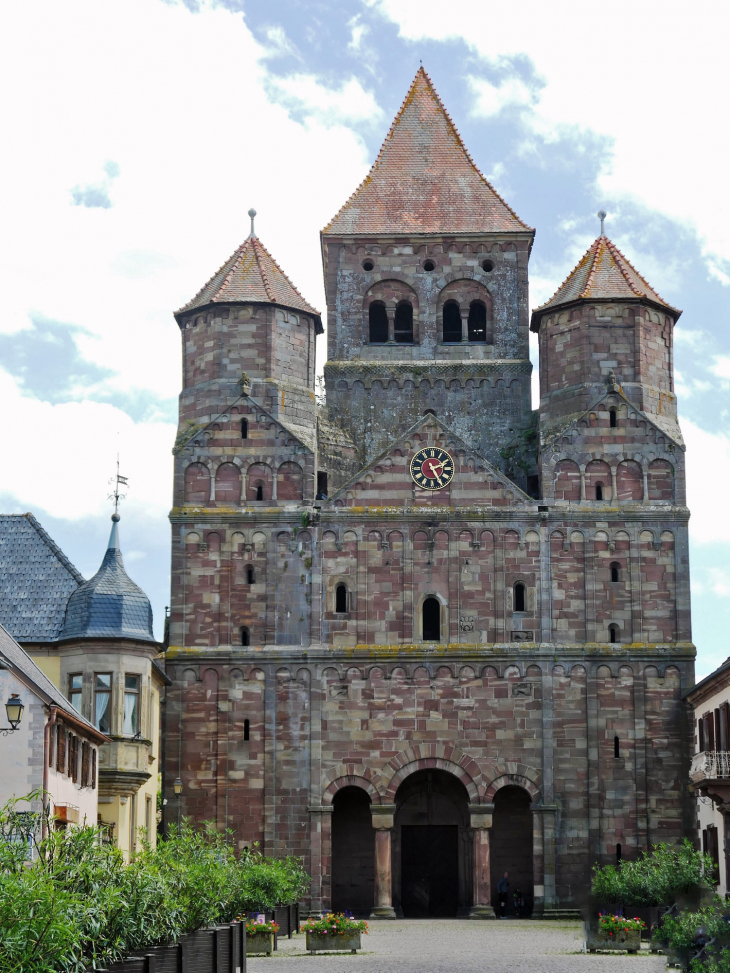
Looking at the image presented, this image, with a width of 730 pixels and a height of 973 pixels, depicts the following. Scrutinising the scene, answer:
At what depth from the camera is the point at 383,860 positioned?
54.6m

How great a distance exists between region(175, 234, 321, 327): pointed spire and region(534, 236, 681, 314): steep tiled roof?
9.54 metres

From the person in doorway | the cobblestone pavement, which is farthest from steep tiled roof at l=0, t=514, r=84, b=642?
the person in doorway

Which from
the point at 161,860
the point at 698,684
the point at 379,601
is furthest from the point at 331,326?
the point at 161,860

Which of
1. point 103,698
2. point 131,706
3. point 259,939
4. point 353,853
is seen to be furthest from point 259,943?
point 353,853

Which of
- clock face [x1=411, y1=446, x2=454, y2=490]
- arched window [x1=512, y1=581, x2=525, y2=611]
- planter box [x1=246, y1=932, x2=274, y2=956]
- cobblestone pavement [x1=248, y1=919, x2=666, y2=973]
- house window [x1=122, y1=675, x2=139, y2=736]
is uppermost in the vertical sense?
clock face [x1=411, y1=446, x2=454, y2=490]

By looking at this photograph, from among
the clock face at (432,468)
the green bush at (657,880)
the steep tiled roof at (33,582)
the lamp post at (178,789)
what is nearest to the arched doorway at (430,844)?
the lamp post at (178,789)

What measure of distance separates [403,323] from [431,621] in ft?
45.1

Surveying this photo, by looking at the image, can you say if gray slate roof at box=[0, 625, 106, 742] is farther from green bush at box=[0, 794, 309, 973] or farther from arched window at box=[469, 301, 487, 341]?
arched window at box=[469, 301, 487, 341]

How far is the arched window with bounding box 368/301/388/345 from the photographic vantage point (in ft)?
210

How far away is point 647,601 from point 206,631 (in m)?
15.5

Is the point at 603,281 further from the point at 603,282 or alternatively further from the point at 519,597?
the point at 519,597

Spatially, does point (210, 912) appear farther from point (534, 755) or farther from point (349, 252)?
point (349, 252)

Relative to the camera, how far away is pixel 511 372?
62812mm

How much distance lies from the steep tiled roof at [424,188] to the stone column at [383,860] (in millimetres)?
23356
